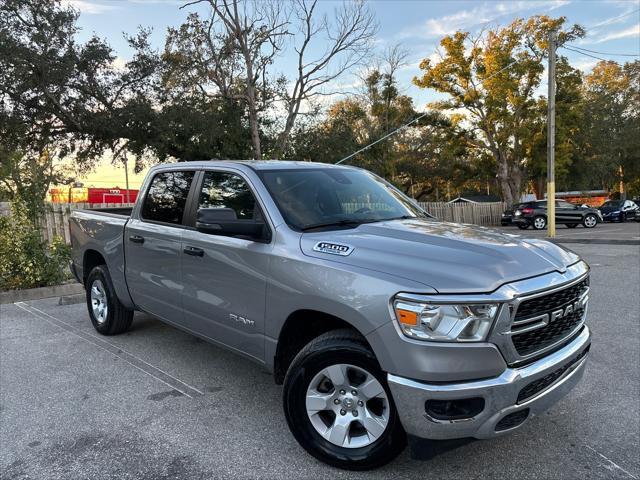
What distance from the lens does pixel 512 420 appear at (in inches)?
94.9

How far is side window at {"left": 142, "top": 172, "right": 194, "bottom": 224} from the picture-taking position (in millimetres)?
4172

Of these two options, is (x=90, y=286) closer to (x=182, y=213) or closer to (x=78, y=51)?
(x=182, y=213)

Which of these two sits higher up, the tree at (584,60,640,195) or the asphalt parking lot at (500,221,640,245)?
the tree at (584,60,640,195)

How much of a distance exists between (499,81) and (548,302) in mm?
34841

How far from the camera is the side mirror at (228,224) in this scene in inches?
120

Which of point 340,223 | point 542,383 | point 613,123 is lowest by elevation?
point 542,383

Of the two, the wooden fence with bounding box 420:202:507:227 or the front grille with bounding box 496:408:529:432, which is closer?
the front grille with bounding box 496:408:529:432

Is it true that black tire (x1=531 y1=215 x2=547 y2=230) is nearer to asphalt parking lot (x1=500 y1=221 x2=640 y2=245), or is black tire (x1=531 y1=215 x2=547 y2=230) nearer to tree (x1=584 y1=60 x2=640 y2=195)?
asphalt parking lot (x1=500 y1=221 x2=640 y2=245)

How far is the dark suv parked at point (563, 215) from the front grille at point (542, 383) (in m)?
25.8

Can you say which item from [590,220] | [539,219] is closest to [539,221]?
[539,219]

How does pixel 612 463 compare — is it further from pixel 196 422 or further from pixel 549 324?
pixel 196 422

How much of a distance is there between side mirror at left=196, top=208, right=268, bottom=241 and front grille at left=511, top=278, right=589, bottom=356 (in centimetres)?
164

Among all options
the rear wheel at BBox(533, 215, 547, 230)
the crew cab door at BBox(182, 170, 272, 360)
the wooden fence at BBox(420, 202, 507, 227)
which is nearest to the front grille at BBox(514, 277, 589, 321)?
the crew cab door at BBox(182, 170, 272, 360)

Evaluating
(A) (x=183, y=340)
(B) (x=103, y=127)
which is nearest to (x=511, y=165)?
(B) (x=103, y=127)
